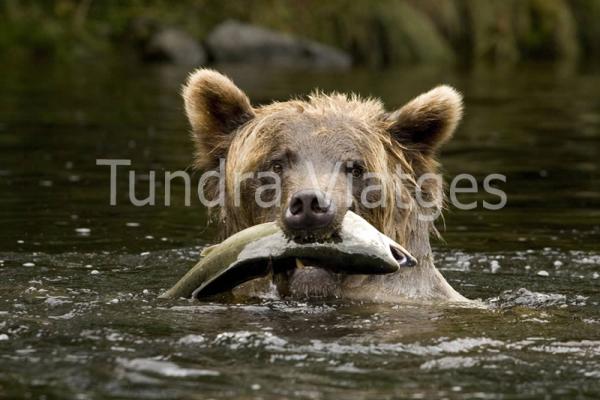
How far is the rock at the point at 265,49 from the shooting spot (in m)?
35.4

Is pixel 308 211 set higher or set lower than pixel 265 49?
lower

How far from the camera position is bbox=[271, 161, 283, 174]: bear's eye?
8.17 m

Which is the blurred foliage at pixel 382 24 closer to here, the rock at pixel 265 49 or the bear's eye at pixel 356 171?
the rock at pixel 265 49

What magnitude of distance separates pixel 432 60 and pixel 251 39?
521cm

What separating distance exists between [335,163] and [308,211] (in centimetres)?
109

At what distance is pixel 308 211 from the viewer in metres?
7.07

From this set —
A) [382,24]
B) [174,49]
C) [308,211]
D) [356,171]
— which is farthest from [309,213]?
[382,24]

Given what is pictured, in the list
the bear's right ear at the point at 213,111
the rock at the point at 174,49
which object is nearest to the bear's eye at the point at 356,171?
the bear's right ear at the point at 213,111

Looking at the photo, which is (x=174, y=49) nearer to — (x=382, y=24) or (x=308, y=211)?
(x=382, y=24)

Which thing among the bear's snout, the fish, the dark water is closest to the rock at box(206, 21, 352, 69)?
the dark water

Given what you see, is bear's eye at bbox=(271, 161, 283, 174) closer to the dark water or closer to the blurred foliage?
the dark water

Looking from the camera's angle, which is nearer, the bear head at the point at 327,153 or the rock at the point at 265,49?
the bear head at the point at 327,153

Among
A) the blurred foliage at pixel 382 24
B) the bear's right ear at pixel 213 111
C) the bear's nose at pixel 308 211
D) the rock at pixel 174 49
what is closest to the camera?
the bear's nose at pixel 308 211

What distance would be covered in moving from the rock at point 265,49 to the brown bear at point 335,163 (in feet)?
85.4
